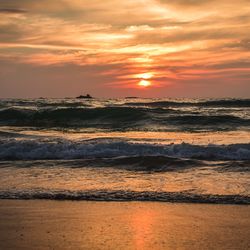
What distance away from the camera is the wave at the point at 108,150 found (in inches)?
466

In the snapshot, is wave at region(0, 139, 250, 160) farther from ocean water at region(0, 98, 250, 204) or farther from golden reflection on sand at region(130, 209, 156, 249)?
golden reflection on sand at region(130, 209, 156, 249)

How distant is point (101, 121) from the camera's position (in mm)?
25484

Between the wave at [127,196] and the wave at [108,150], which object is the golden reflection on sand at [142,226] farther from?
the wave at [108,150]

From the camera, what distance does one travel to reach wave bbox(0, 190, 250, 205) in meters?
6.66

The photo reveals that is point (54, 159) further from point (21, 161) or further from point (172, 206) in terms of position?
point (172, 206)

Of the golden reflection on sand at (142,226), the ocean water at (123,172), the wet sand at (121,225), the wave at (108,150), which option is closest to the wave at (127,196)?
the ocean water at (123,172)

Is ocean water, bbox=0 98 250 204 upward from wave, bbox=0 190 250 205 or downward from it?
upward

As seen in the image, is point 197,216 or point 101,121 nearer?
point 197,216

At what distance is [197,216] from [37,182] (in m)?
3.39

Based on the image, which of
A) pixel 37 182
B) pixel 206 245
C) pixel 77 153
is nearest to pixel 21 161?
pixel 77 153

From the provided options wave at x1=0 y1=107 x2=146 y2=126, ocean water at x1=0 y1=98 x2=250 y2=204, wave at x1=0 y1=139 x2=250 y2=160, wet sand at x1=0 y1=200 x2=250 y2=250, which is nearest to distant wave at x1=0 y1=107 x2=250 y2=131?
wave at x1=0 y1=107 x2=146 y2=126

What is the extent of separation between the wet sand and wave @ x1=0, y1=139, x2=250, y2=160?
537cm

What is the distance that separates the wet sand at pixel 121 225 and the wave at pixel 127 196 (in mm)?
242

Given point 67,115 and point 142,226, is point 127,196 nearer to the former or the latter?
point 142,226
